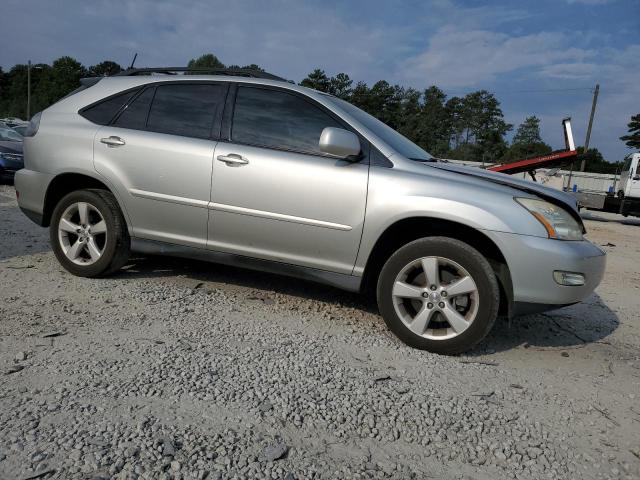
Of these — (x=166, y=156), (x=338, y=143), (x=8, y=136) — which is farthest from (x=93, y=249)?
(x=8, y=136)

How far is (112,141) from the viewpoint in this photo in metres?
4.03

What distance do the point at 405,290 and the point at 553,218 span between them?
3.42 feet

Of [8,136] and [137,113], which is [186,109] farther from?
[8,136]

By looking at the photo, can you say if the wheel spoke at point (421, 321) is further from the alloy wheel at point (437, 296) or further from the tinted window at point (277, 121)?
the tinted window at point (277, 121)

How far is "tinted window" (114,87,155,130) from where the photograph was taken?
408cm

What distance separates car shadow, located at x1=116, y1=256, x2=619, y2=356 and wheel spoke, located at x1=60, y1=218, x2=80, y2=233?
0.53 metres

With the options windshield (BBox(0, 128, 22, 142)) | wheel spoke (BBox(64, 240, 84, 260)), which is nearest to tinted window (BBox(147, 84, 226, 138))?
wheel spoke (BBox(64, 240, 84, 260))

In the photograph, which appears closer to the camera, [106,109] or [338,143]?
[338,143]

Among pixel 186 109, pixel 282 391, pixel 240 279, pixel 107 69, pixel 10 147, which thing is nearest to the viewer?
pixel 282 391

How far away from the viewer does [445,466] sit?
205 centimetres

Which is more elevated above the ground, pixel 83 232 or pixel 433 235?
pixel 433 235

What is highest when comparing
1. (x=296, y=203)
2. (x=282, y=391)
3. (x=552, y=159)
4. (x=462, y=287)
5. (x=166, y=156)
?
(x=552, y=159)

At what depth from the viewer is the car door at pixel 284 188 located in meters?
3.43

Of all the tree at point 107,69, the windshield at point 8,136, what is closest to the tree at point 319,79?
the tree at point 107,69
